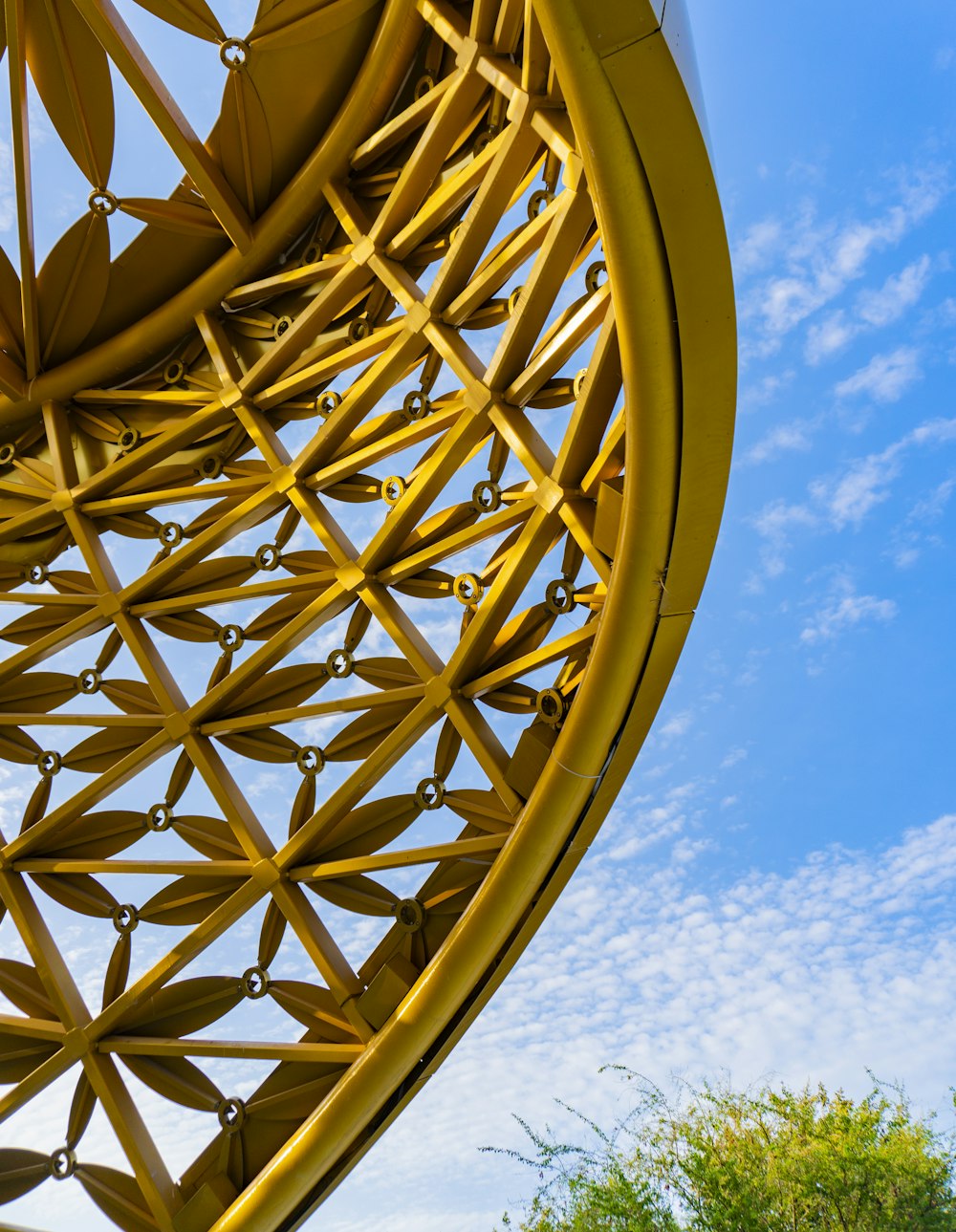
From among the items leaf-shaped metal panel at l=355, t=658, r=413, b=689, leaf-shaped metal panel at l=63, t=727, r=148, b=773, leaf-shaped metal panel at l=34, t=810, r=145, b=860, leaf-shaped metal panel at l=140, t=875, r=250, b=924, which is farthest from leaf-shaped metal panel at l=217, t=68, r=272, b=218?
leaf-shaped metal panel at l=140, t=875, r=250, b=924

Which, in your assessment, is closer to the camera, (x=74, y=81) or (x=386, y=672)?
(x=386, y=672)

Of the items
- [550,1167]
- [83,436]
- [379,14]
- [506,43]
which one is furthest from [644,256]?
[550,1167]

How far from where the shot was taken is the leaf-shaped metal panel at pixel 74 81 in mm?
8531

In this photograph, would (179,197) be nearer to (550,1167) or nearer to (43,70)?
(43,70)

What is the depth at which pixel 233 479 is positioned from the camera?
9781mm

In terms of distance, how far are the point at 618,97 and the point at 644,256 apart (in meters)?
0.73

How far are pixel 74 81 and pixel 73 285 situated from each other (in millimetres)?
1840

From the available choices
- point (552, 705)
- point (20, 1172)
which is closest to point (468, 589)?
point (552, 705)

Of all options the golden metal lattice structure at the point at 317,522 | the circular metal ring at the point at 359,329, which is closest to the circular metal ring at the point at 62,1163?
the golden metal lattice structure at the point at 317,522

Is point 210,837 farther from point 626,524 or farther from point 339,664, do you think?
point 626,524

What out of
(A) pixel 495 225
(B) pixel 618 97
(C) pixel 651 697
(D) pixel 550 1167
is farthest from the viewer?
(D) pixel 550 1167

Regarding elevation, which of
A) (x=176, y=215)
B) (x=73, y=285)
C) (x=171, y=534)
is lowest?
(x=171, y=534)

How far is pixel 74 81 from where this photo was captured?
8.78 meters

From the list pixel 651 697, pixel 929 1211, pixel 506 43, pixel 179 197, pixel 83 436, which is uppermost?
pixel 179 197
